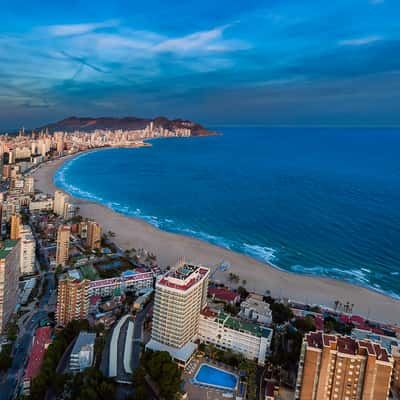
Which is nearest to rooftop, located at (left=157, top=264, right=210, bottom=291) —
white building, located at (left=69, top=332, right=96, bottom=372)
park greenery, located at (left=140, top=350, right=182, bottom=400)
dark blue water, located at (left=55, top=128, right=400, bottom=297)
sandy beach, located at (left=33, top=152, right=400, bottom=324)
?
park greenery, located at (left=140, top=350, right=182, bottom=400)

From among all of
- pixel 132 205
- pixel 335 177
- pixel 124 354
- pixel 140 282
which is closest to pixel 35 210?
pixel 132 205

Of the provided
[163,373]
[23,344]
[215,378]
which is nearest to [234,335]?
[215,378]

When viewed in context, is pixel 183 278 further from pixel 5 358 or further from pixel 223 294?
pixel 5 358

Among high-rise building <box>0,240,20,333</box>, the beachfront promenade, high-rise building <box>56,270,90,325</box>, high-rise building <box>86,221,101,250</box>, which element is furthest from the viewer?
high-rise building <box>86,221,101,250</box>

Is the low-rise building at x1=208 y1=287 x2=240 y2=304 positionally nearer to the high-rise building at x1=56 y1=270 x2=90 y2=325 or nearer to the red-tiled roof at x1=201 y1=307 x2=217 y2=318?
the red-tiled roof at x1=201 y1=307 x2=217 y2=318

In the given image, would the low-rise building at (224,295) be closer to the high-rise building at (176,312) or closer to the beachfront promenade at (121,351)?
the high-rise building at (176,312)

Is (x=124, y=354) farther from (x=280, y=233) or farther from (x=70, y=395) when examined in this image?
(x=280, y=233)
